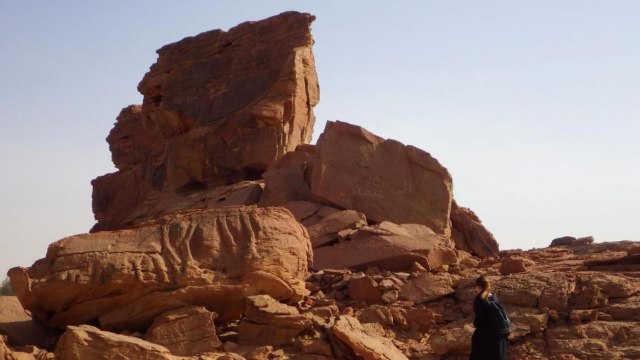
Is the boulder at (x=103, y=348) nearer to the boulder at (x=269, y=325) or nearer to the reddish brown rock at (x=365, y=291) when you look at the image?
the boulder at (x=269, y=325)

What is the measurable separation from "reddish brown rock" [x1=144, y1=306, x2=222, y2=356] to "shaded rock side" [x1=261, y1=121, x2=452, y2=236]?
221 inches

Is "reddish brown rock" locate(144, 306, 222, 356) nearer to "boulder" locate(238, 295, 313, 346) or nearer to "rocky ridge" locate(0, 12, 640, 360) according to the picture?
"rocky ridge" locate(0, 12, 640, 360)

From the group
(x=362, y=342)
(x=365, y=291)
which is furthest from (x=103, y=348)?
(x=365, y=291)

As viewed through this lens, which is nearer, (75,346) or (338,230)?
(75,346)

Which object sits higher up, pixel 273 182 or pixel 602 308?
pixel 273 182

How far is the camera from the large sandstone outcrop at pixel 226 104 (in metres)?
18.3

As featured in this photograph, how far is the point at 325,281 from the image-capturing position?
11.3 meters

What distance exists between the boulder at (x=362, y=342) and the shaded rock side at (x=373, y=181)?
17.2ft

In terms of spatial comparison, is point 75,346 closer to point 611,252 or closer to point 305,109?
point 611,252

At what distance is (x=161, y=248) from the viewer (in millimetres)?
9336

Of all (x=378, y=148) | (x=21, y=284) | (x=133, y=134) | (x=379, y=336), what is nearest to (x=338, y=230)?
(x=378, y=148)

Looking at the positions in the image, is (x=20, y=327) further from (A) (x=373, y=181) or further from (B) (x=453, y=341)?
(A) (x=373, y=181)

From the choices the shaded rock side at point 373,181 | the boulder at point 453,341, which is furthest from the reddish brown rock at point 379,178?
the boulder at point 453,341

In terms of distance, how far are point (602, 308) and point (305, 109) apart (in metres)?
10.1
